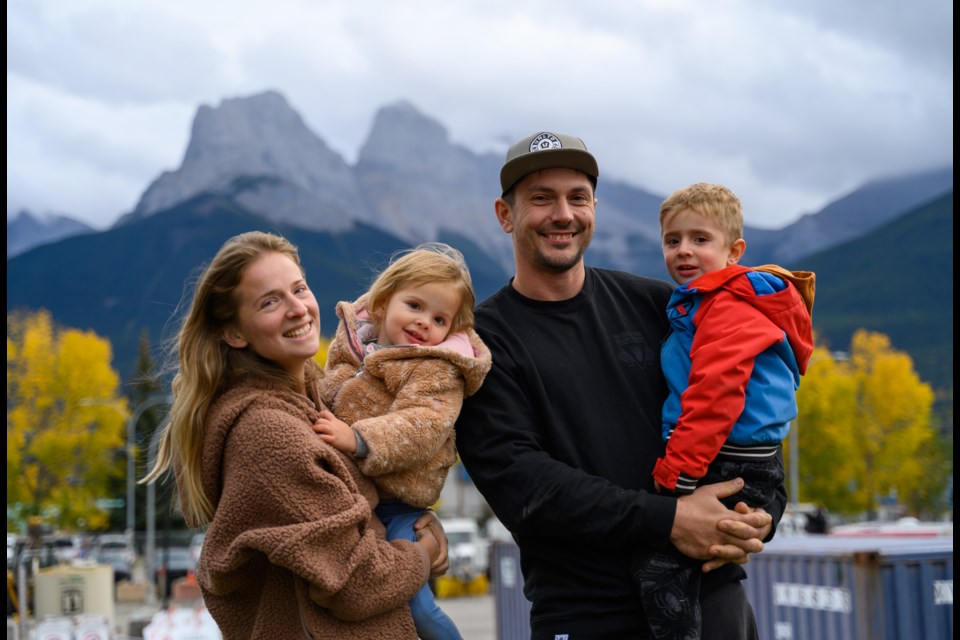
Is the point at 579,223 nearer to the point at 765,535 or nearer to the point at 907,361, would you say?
the point at 765,535

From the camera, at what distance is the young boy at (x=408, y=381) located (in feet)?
10.3

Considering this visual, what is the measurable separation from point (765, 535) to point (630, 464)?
17.5 inches

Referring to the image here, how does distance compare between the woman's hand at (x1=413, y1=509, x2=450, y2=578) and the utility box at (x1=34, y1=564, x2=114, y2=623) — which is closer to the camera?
the woman's hand at (x1=413, y1=509, x2=450, y2=578)

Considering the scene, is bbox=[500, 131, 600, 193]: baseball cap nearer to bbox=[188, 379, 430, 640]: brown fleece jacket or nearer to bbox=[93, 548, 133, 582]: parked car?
bbox=[188, 379, 430, 640]: brown fleece jacket

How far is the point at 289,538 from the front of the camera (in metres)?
2.84

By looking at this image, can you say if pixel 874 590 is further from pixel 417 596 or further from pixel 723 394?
pixel 417 596

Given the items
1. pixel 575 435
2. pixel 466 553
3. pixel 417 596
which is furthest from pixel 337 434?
pixel 466 553

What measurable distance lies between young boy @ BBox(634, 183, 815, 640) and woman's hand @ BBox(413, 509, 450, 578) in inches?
22.4

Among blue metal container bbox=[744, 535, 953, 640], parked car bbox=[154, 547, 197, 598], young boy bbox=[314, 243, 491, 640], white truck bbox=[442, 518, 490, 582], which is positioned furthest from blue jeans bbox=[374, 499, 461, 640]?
parked car bbox=[154, 547, 197, 598]

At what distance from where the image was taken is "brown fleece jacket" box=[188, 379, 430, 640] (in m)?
2.87

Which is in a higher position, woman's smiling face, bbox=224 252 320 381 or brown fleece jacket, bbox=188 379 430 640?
woman's smiling face, bbox=224 252 320 381

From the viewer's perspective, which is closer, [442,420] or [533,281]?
[442,420]

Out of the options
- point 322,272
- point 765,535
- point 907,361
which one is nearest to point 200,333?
point 765,535

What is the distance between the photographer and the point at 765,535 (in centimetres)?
346
